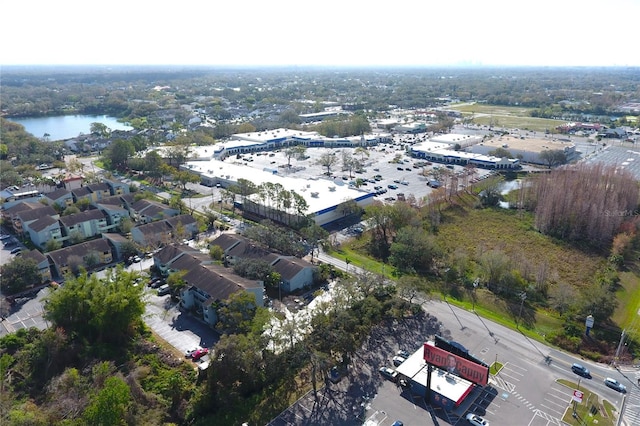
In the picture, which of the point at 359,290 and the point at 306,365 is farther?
the point at 359,290

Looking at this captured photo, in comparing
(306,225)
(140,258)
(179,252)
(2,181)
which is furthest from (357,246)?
(2,181)

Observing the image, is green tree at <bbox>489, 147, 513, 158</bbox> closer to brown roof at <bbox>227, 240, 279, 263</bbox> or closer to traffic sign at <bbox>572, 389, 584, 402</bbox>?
brown roof at <bbox>227, 240, 279, 263</bbox>

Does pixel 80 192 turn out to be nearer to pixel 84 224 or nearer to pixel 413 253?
pixel 84 224

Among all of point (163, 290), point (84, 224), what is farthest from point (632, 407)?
point (84, 224)

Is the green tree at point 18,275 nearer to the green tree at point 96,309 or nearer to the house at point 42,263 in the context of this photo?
the house at point 42,263

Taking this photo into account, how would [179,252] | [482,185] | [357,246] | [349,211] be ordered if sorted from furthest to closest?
[482,185], [349,211], [357,246], [179,252]

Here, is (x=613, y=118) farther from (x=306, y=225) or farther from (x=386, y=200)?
(x=306, y=225)
